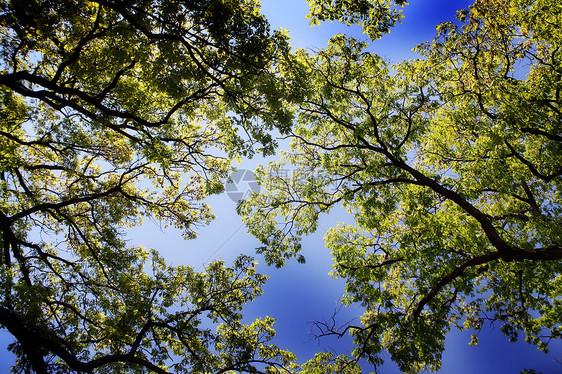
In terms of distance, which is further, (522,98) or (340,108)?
(340,108)

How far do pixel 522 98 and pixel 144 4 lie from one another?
406 inches

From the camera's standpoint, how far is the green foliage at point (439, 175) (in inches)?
303

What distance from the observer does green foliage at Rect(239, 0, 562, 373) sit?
768 cm

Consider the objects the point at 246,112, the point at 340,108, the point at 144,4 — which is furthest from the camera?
the point at 340,108

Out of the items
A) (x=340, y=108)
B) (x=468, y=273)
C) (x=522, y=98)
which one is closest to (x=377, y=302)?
(x=468, y=273)

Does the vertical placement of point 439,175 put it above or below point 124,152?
below

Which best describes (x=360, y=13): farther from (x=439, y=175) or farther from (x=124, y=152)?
(x=124, y=152)

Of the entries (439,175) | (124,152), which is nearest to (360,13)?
(439,175)

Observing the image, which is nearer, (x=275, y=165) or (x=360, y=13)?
(x=360, y=13)

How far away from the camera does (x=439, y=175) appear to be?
8211 mm

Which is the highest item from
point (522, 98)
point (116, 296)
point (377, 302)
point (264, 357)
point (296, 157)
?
point (296, 157)

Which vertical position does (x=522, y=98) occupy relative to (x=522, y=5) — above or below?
below

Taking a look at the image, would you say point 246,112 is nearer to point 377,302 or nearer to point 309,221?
point 309,221

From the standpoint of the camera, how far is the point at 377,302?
27.4 ft
